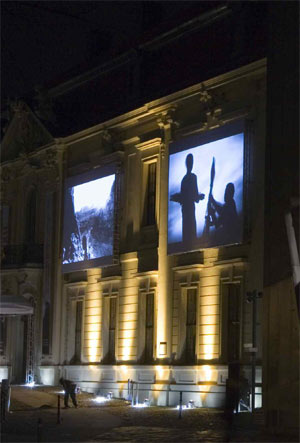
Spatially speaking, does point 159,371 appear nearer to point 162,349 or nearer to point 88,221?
point 162,349

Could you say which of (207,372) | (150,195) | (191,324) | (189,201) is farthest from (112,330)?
(189,201)

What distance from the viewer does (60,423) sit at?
27.8m

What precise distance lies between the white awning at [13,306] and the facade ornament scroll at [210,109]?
8.85m

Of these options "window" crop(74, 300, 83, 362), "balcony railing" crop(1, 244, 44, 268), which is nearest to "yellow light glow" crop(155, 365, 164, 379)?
"window" crop(74, 300, 83, 362)

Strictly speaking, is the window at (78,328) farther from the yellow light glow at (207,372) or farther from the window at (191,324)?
the yellow light glow at (207,372)

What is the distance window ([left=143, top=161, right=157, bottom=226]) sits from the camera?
3734cm

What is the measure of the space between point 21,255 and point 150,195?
332 inches

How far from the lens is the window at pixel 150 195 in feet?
123

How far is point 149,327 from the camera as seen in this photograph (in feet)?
121

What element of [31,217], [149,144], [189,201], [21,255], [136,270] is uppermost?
[149,144]

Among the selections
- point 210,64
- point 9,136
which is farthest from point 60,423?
point 9,136

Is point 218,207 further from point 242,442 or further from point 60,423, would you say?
Result: point 242,442

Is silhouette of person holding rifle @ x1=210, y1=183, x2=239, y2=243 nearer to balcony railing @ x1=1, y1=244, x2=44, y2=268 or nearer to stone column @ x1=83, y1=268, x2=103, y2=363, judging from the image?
stone column @ x1=83, y1=268, x2=103, y2=363

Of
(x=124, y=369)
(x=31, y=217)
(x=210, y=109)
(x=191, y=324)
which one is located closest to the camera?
(x=210, y=109)
